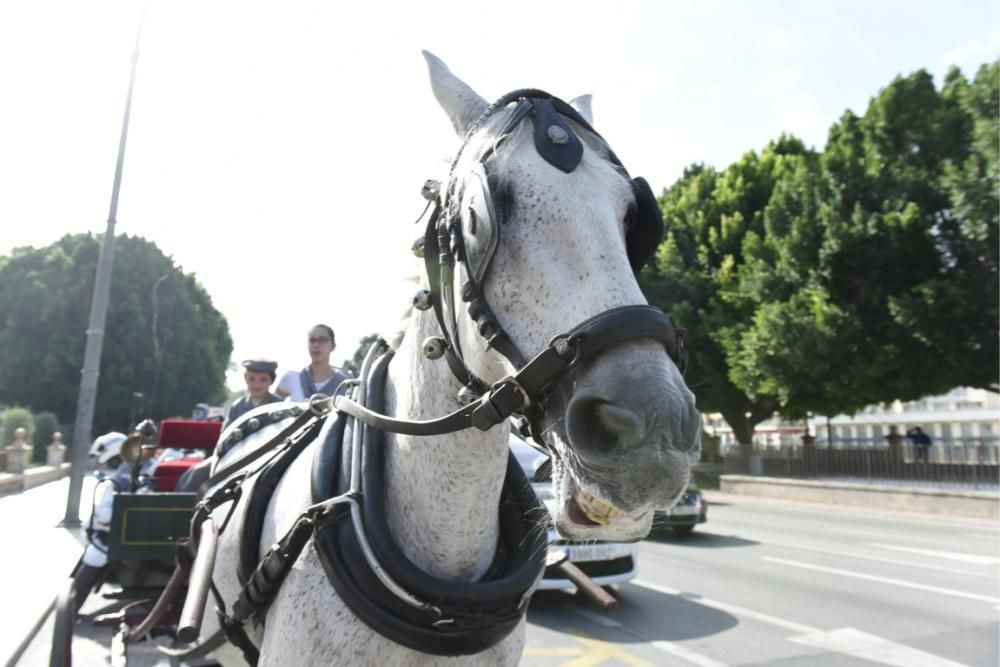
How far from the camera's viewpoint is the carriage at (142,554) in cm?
362

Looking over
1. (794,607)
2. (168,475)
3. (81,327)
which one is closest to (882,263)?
(794,607)

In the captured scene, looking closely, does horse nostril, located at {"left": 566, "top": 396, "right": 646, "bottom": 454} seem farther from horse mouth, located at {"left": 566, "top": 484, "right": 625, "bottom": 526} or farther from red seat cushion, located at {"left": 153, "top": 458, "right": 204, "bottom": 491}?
red seat cushion, located at {"left": 153, "top": 458, "right": 204, "bottom": 491}

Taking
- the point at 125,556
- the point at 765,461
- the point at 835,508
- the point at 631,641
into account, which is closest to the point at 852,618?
the point at 631,641

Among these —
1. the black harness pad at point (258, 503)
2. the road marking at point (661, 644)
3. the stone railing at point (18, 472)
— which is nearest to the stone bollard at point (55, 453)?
the stone railing at point (18, 472)

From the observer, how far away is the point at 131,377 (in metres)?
43.5

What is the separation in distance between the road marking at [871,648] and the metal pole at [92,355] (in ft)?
36.4

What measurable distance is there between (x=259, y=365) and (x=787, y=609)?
6.20m

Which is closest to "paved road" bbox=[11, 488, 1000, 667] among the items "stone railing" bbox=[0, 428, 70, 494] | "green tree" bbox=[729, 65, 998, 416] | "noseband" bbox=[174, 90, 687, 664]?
"noseband" bbox=[174, 90, 687, 664]

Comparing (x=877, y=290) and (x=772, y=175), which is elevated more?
(x=772, y=175)

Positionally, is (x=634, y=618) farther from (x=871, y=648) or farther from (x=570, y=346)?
(x=570, y=346)

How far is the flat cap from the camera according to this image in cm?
514

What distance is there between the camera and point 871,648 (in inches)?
243

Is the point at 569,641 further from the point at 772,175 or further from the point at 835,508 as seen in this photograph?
the point at 772,175

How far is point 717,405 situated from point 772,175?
34.3 ft
